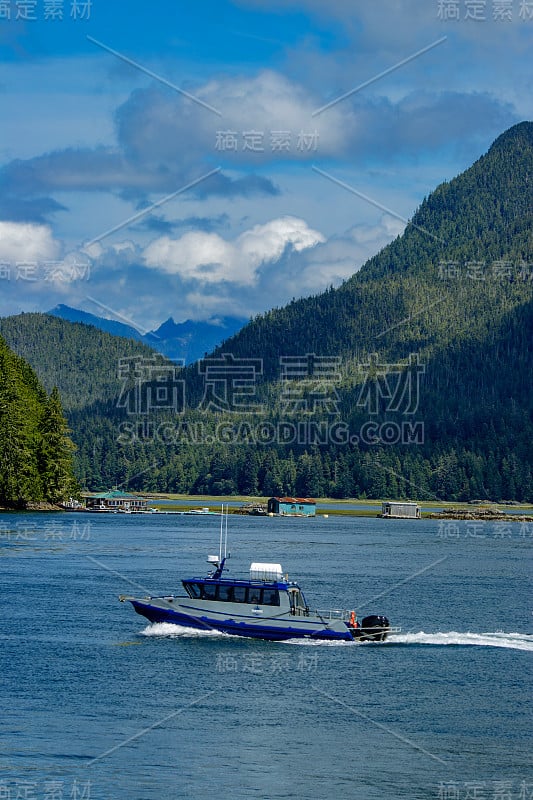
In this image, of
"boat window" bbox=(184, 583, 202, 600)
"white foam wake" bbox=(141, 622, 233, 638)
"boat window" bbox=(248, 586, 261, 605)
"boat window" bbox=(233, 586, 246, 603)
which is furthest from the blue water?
"boat window" bbox=(233, 586, 246, 603)

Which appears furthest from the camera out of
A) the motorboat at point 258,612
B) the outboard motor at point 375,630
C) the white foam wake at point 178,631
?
the white foam wake at point 178,631

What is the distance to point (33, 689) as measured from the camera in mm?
62219

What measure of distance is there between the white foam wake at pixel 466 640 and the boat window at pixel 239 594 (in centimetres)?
1063

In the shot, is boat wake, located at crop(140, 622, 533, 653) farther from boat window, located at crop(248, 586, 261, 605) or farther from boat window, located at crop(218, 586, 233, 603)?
boat window, located at crop(248, 586, 261, 605)

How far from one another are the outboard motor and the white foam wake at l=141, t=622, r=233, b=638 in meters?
9.54

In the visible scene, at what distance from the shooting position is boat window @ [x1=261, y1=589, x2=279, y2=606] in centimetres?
8069

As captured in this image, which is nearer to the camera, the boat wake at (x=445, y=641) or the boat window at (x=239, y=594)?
the boat wake at (x=445, y=641)

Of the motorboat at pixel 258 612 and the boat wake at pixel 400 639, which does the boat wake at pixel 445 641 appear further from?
the motorboat at pixel 258 612

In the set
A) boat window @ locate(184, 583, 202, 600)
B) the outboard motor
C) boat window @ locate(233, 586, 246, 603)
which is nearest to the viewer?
the outboard motor

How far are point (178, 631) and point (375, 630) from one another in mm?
13946

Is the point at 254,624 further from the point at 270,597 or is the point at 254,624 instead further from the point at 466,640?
the point at 466,640

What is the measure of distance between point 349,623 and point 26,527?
316ft

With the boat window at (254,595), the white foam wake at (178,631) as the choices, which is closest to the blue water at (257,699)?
the white foam wake at (178,631)

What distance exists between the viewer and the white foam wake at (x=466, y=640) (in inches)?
3209
